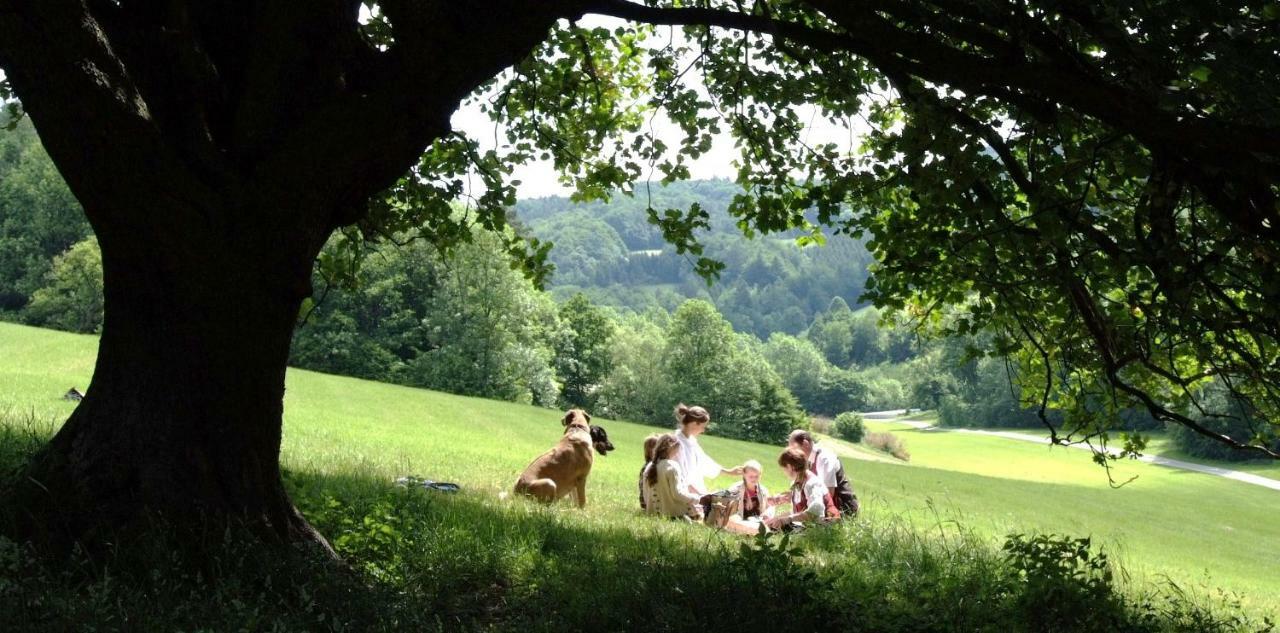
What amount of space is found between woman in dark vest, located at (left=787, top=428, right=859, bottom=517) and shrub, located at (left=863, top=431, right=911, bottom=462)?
2699 inches

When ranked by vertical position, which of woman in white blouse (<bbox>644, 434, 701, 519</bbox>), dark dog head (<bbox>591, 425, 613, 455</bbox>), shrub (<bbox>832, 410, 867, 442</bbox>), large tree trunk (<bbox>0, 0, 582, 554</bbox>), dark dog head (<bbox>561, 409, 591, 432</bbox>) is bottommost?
shrub (<bbox>832, 410, 867, 442</bbox>)

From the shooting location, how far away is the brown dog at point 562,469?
10156 millimetres

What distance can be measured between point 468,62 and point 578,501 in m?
6.65

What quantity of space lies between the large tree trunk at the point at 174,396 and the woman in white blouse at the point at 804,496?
6026mm

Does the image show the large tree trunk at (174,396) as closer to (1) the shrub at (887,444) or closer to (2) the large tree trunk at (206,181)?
(2) the large tree trunk at (206,181)

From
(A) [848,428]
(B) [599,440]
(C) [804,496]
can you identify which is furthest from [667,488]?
(A) [848,428]

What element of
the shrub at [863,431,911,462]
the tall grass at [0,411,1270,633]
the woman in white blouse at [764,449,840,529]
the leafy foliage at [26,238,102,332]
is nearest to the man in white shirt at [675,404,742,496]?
the woman in white blouse at [764,449,840,529]

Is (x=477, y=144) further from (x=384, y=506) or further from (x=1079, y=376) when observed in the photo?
(x=1079, y=376)

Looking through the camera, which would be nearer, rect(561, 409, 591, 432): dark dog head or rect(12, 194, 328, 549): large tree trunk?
rect(12, 194, 328, 549): large tree trunk

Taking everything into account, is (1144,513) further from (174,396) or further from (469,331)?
(469,331)

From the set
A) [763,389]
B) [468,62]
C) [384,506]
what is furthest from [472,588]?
[763,389]

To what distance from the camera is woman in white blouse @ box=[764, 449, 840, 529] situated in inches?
388

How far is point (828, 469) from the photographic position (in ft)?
34.8

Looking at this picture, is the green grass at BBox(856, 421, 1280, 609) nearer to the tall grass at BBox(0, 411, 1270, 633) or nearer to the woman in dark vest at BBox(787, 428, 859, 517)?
the woman in dark vest at BBox(787, 428, 859, 517)
